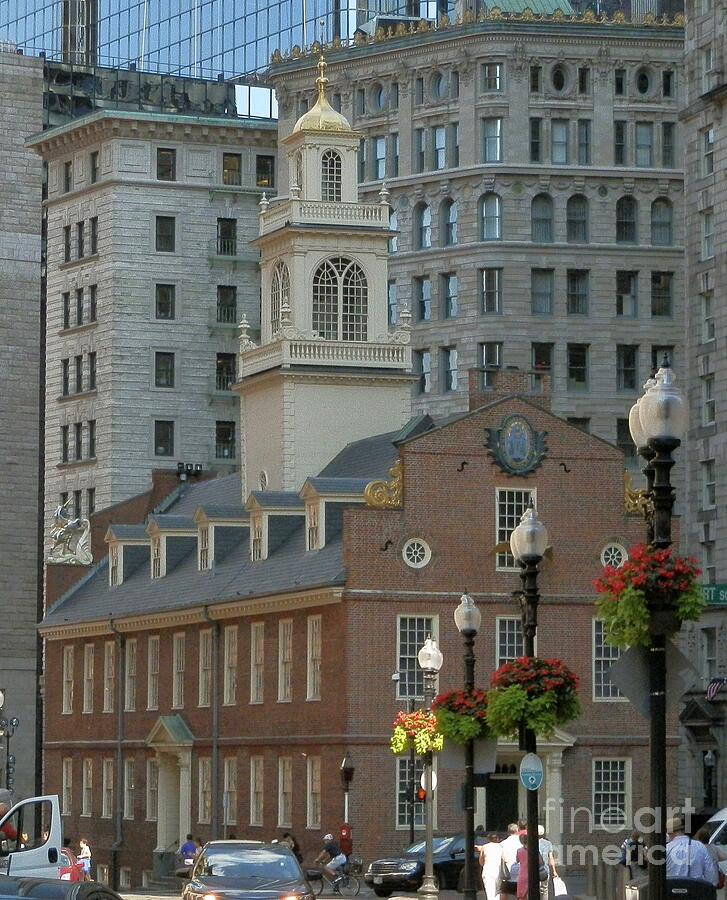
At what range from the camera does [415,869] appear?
62.7 meters

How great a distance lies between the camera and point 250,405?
84812mm

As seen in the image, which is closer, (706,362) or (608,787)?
(608,787)

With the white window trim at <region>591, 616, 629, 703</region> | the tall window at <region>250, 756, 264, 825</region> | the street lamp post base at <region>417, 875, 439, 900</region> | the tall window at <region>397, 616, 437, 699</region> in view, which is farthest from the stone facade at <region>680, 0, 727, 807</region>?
the street lamp post base at <region>417, 875, 439, 900</region>

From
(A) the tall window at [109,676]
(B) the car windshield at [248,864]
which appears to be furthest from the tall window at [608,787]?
(B) the car windshield at [248,864]

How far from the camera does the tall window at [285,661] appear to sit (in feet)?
245

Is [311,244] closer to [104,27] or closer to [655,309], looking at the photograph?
[655,309]

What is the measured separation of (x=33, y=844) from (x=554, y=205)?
7601 centimetres

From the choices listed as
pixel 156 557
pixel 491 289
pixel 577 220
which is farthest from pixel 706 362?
pixel 156 557

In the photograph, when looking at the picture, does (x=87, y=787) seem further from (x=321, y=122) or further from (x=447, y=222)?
(x=447, y=222)

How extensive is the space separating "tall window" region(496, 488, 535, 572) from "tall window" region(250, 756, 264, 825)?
9711mm

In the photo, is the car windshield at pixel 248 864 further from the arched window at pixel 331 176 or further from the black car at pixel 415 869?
the arched window at pixel 331 176

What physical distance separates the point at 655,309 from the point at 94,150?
27100 mm

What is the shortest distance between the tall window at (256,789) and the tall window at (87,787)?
13.0 metres

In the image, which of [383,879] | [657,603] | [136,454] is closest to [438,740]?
[383,879]
